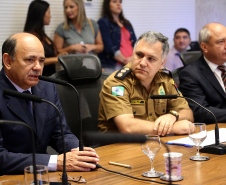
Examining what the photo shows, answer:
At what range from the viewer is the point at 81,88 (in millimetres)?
2836

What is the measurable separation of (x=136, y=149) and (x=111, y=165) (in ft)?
1.03

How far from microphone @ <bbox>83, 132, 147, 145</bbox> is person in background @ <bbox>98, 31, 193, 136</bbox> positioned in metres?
1.36

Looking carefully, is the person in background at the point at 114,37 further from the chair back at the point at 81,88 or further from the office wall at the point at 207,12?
the office wall at the point at 207,12

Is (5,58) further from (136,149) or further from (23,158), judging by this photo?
(136,149)

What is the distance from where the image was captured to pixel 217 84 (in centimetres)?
328

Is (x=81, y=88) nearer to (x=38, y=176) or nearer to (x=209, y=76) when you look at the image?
(x=209, y=76)

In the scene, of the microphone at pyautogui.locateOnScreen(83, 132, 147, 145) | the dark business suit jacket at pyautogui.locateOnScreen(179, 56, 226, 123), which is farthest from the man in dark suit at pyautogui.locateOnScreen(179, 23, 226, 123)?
the microphone at pyautogui.locateOnScreen(83, 132, 147, 145)

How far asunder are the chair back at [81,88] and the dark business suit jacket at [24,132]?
0.33 m

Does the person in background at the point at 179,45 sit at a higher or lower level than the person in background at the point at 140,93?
higher

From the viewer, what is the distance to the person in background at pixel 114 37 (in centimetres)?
504

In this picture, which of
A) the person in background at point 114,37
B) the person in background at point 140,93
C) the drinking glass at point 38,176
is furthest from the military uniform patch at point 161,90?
the person in background at point 114,37

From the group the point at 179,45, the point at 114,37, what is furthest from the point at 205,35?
the point at 179,45

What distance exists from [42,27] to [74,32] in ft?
1.60

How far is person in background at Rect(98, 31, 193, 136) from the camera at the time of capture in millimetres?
2594
